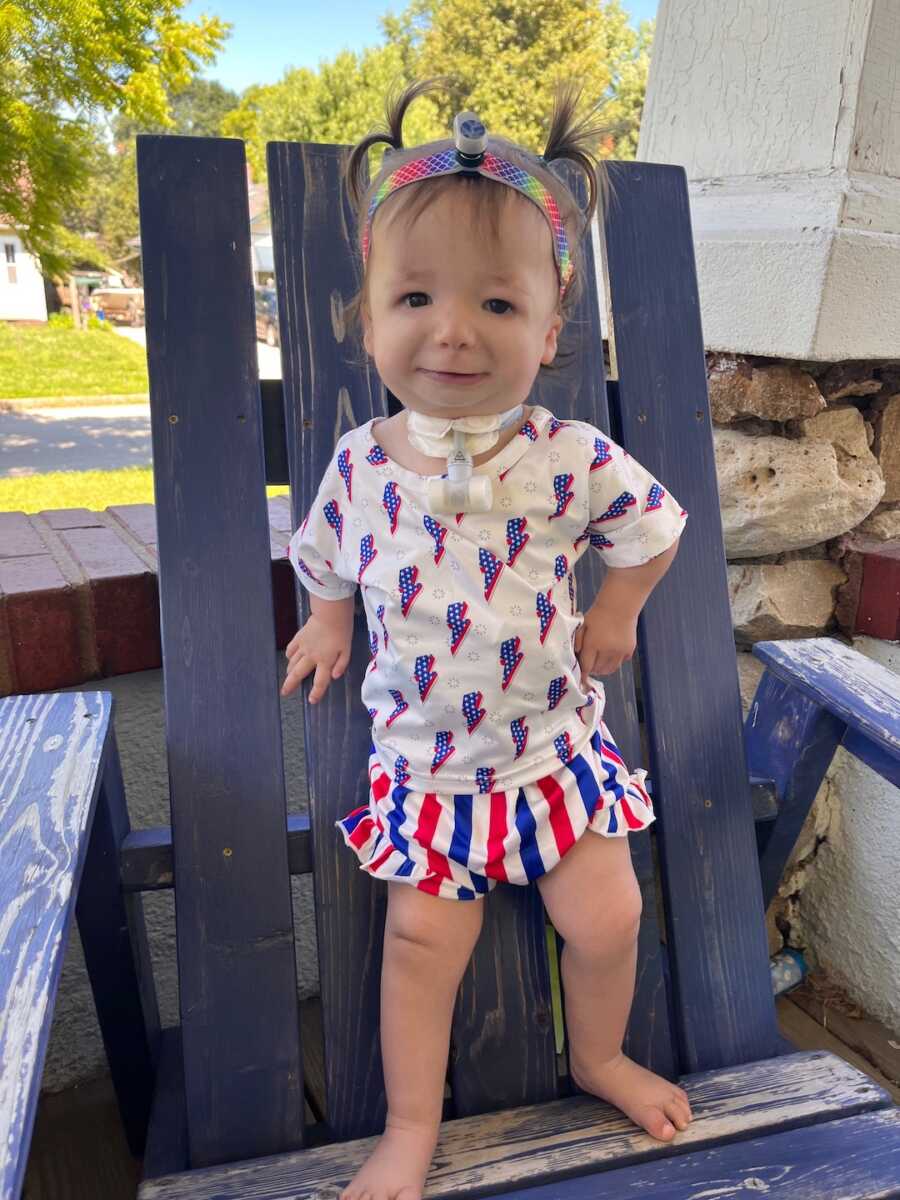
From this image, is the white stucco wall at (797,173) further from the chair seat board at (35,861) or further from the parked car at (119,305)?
the parked car at (119,305)

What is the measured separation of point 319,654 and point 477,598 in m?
0.25

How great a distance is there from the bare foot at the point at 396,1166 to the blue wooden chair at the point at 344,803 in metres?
0.03

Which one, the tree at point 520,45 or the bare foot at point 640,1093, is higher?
the tree at point 520,45

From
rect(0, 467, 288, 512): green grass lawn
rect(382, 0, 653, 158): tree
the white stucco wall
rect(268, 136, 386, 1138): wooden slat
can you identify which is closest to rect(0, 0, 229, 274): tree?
rect(0, 467, 288, 512): green grass lawn

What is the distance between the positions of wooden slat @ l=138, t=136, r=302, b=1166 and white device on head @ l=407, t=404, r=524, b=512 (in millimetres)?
278

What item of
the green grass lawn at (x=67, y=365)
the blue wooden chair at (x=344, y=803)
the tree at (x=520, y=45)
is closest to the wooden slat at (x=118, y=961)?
the blue wooden chair at (x=344, y=803)

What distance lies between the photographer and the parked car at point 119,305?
29.9 meters

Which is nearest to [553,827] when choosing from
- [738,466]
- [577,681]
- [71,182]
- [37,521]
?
[577,681]

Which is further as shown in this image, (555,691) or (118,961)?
(118,961)

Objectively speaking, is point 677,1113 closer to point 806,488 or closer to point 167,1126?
point 167,1126

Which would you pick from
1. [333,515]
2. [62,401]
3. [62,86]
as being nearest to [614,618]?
[333,515]

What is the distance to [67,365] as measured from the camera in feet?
48.9

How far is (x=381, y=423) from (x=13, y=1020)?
703mm

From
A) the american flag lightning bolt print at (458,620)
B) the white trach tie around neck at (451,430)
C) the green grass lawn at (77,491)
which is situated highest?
the white trach tie around neck at (451,430)
